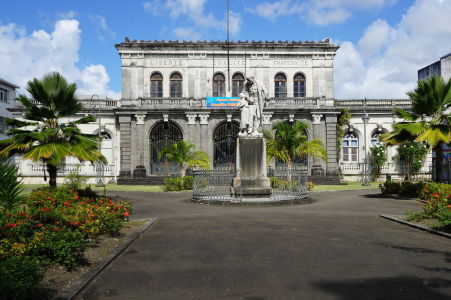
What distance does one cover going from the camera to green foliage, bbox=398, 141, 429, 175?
114ft

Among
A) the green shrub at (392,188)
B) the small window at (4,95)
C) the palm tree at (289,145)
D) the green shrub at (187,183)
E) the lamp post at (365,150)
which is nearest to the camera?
Result: the green shrub at (392,188)

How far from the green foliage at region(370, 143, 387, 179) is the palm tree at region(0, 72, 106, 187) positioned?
2770 centimetres

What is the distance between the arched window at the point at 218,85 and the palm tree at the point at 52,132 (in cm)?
2129

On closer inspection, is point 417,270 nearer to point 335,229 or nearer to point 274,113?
point 335,229

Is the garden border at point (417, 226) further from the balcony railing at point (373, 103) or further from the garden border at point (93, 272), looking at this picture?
the balcony railing at point (373, 103)

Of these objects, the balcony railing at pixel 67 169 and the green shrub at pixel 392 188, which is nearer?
the green shrub at pixel 392 188

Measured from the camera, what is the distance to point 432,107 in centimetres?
1822

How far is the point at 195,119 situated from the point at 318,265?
27.9m

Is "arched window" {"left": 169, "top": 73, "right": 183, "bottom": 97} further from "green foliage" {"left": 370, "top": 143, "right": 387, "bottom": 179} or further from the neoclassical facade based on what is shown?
"green foliage" {"left": 370, "top": 143, "right": 387, "bottom": 179}

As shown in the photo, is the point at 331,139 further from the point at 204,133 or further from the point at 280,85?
the point at 204,133

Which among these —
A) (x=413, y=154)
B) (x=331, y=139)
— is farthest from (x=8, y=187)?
(x=413, y=154)

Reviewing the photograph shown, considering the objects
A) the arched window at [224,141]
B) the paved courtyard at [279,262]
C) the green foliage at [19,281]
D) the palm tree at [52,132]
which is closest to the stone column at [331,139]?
the arched window at [224,141]

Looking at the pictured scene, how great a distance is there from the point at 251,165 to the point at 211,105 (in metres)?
18.0

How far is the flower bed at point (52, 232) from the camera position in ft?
18.8
